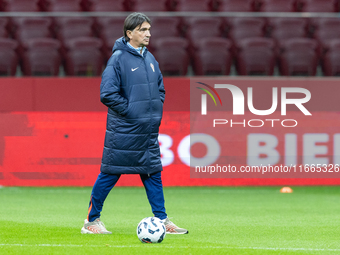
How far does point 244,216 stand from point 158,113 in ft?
7.02

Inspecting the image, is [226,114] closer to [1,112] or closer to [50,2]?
[1,112]

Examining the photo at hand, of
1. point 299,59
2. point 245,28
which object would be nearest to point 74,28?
point 245,28

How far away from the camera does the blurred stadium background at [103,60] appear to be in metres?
9.45

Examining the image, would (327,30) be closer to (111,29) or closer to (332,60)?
(332,60)

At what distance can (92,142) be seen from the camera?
952 centimetres

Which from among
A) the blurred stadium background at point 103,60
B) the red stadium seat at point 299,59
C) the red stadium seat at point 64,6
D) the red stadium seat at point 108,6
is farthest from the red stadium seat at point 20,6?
the red stadium seat at point 299,59

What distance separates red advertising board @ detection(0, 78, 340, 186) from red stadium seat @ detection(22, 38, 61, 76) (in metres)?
1.07

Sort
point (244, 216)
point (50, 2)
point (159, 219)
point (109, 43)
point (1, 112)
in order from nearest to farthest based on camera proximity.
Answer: point (159, 219) → point (244, 216) → point (1, 112) → point (109, 43) → point (50, 2)

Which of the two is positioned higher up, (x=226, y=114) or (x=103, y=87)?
(x=103, y=87)

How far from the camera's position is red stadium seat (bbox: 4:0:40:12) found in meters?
12.8

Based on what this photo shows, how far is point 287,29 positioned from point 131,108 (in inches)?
324

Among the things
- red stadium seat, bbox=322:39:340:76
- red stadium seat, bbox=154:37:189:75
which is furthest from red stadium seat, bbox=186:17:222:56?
red stadium seat, bbox=322:39:340:76

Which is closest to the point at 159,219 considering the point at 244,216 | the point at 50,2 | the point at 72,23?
the point at 244,216

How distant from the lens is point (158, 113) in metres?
5.11
